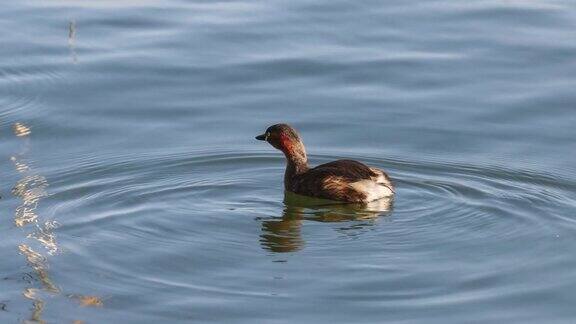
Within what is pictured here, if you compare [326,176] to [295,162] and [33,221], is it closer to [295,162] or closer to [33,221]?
[295,162]

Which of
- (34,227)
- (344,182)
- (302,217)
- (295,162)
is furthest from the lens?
(295,162)

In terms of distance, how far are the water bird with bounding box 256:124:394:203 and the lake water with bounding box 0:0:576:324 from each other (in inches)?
6.6

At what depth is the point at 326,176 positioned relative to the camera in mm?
12266

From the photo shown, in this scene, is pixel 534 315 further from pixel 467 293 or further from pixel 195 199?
pixel 195 199

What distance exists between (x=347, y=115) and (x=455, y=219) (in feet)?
9.52

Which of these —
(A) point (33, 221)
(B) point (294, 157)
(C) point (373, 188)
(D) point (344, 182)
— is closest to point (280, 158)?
(B) point (294, 157)

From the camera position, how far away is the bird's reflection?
1102 cm

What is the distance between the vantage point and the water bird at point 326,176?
39.6 feet

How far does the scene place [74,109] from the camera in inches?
566

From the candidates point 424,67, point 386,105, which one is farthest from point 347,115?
point 424,67

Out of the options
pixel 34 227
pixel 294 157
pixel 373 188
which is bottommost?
pixel 34 227

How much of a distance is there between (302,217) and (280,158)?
172 cm

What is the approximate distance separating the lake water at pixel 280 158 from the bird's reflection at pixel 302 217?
0.03 meters

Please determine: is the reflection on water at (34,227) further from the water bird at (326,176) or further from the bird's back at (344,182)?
the bird's back at (344,182)
